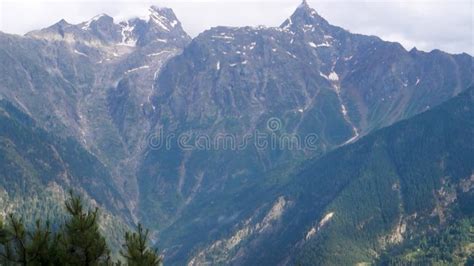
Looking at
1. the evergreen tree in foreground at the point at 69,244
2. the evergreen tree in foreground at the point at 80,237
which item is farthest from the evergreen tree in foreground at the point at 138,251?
the evergreen tree in foreground at the point at 80,237

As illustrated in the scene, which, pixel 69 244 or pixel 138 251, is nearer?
pixel 69 244

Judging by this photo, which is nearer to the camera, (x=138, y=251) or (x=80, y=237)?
(x=80, y=237)

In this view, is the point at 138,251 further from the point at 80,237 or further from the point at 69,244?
the point at 69,244

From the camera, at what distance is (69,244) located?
48.1 m

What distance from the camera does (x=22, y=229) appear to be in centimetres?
4403

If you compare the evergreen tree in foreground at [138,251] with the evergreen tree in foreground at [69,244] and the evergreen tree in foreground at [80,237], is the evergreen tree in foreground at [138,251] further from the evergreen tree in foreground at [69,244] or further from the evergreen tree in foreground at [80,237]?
the evergreen tree in foreground at [80,237]

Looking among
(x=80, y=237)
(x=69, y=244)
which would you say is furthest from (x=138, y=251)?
(x=69, y=244)

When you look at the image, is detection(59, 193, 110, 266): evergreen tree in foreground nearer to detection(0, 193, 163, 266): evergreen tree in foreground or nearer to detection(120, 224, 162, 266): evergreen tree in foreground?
detection(0, 193, 163, 266): evergreen tree in foreground

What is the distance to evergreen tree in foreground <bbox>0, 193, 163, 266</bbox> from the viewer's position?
44.6 metres

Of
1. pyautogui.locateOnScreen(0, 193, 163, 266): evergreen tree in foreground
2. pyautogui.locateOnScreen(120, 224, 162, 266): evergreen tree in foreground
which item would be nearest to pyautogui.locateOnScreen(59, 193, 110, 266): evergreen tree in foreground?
pyautogui.locateOnScreen(0, 193, 163, 266): evergreen tree in foreground

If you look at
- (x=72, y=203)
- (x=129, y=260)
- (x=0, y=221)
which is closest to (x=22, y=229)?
(x=0, y=221)

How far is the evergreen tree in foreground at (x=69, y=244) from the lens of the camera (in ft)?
146

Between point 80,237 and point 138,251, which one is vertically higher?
point 80,237

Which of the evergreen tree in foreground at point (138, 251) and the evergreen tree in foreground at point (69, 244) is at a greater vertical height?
the evergreen tree in foreground at point (69, 244)
